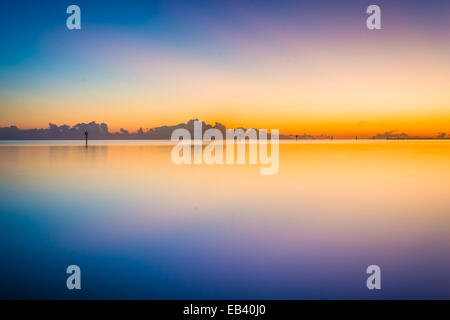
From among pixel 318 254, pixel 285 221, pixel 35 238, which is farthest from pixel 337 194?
pixel 35 238

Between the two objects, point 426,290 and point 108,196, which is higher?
point 108,196

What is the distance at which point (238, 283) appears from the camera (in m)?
5.11

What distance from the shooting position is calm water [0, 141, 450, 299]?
5.02 meters

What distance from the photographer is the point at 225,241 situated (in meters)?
6.82

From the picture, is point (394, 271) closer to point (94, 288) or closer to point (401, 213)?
point (401, 213)

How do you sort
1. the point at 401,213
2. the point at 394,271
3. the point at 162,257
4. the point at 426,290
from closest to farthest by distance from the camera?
the point at 426,290 → the point at 394,271 → the point at 162,257 → the point at 401,213

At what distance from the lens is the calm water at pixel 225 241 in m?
5.02

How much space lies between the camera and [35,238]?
23.0 feet

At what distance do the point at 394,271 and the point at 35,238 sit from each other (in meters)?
7.48

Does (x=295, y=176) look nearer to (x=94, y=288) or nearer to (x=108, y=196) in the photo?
(x=108, y=196)

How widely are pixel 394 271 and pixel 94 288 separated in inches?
202
